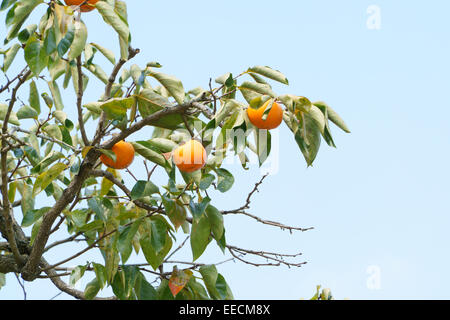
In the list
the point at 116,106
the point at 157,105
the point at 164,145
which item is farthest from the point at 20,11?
the point at 164,145

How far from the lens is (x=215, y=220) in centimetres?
204

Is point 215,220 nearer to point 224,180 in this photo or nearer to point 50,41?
point 224,180

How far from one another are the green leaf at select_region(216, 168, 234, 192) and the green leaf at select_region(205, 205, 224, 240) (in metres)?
0.09

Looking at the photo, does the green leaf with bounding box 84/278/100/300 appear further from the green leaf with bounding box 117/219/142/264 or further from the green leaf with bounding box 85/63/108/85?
the green leaf with bounding box 85/63/108/85

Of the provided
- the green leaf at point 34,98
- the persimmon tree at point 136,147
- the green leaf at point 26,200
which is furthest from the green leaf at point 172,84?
the green leaf at point 26,200

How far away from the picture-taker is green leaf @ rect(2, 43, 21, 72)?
8.34 feet

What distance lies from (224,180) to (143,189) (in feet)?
0.98

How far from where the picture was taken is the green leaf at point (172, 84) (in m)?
2.00

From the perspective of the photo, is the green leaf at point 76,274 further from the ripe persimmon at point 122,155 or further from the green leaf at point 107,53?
the green leaf at point 107,53

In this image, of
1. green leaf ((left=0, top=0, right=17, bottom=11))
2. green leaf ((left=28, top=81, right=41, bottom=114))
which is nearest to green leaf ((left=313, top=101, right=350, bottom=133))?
Answer: green leaf ((left=0, top=0, right=17, bottom=11))

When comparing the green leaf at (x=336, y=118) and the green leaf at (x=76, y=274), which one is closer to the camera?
the green leaf at (x=336, y=118)

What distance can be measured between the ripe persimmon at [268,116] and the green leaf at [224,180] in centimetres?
35
